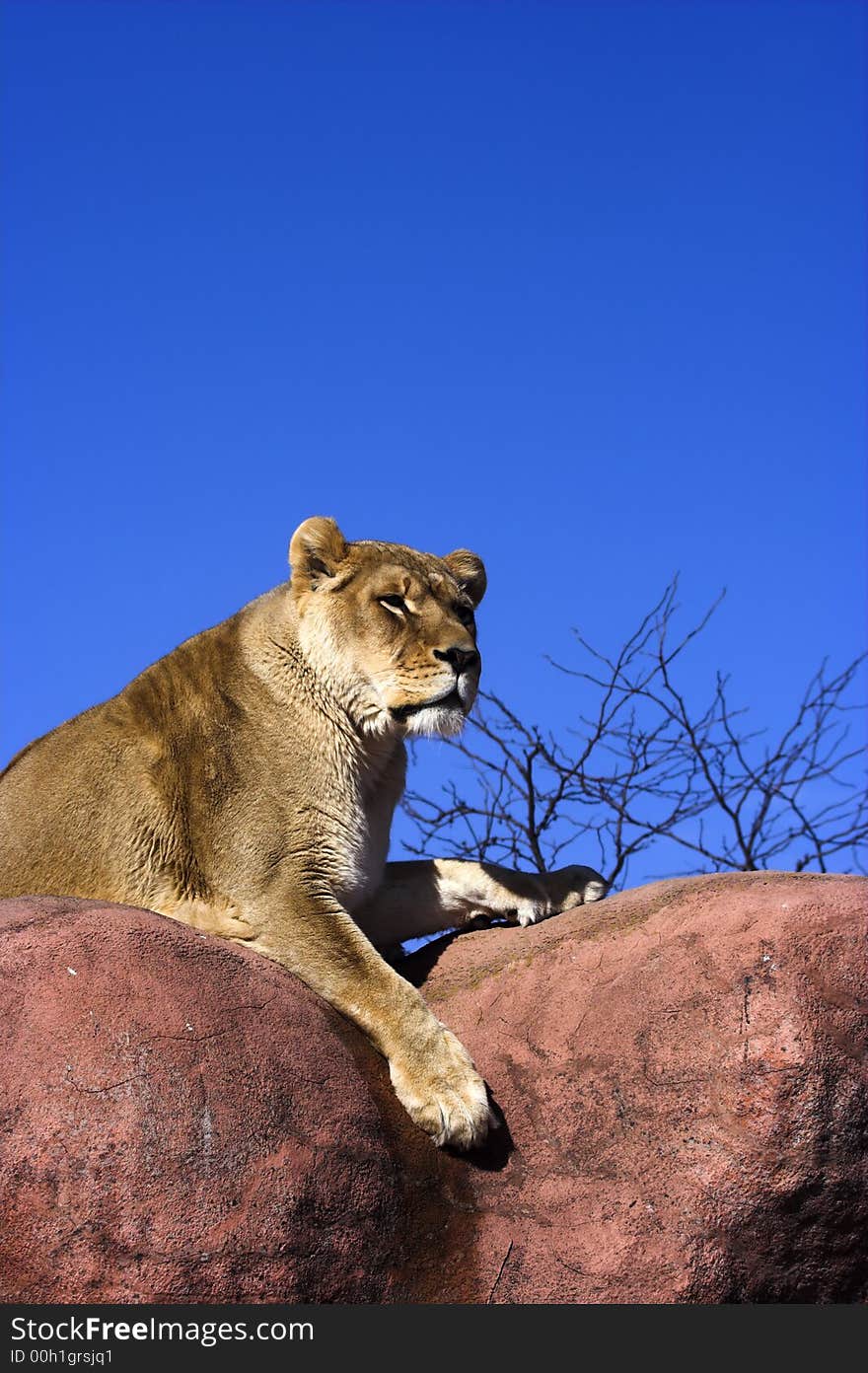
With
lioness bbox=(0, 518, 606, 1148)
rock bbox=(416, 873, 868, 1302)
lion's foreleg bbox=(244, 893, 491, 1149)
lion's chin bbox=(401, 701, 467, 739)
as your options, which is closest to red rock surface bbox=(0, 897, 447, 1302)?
lion's foreleg bbox=(244, 893, 491, 1149)

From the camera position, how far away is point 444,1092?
550 cm

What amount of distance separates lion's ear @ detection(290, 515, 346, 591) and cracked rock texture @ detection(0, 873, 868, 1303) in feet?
6.36

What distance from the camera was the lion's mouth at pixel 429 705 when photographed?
6.45m

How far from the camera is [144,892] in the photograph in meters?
6.41

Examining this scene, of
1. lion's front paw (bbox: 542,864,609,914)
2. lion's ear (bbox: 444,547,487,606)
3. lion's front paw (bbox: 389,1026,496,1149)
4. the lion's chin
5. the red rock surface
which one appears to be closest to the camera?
the red rock surface

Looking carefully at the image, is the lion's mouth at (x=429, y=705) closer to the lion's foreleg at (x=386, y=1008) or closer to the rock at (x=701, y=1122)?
the lion's foreleg at (x=386, y=1008)

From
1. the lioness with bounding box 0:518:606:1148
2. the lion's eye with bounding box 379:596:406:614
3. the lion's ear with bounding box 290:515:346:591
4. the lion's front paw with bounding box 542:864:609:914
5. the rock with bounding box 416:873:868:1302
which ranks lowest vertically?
the rock with bounding box 416:873:868:1302

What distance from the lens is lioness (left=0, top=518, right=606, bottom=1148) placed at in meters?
6.36

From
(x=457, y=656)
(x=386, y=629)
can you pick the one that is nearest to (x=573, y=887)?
(x=457, y=656)

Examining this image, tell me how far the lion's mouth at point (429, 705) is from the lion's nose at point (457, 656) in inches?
3.8

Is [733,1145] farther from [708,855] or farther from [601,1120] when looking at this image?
[708,855]

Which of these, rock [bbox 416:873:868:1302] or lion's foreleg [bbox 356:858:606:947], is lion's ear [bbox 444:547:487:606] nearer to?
lion's foreleg [bbox 356:858:606:947]

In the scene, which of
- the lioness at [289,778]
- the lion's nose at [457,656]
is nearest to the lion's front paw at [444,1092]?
the lioness at [289,778]

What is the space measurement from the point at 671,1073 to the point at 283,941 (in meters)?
1.66
